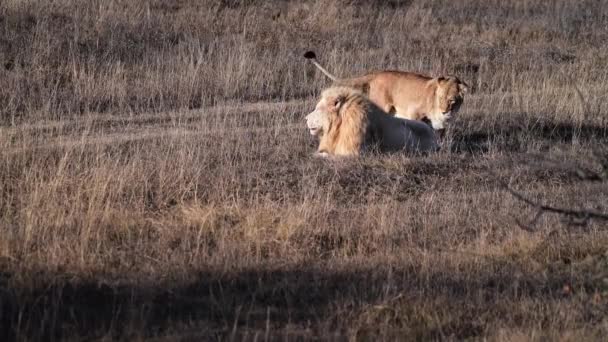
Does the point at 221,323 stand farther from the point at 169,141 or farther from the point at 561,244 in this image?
the point at 169,141

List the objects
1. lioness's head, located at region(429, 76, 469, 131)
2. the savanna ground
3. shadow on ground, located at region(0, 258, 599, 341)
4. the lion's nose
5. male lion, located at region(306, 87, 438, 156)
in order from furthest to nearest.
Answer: the lion's nose → lioness's head, located at region(429, 76, 469, 131) → male lion, located at region(306, 87, 438, 156) → the savanna ground → shadow on ground, located at region(0, 258, 599, 341)

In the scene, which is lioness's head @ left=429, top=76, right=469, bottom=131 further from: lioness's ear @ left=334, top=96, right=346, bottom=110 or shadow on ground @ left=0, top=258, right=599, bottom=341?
shadow on ground @ left=0, top=258, right=599, bottom=341

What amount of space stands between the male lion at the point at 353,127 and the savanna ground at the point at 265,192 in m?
0.31

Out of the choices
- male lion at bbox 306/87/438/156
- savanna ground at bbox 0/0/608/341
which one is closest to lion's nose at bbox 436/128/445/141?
savanna ground at bbox 0/0/608/341

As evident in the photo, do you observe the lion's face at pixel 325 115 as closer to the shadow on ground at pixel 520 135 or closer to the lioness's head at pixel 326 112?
the lioness's head at pixel 326 112

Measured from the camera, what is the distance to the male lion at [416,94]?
12852 mm

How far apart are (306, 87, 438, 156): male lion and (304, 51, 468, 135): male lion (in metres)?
0.90

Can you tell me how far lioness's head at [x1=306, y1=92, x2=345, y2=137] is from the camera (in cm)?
1177

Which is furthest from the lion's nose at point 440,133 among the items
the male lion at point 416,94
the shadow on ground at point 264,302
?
the shadow on ground at point 264,302

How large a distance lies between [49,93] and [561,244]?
8669 mm

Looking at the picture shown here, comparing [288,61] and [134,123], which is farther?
[288,61]

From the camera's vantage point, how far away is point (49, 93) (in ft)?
49.6

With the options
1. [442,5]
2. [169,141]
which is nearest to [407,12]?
[442,5]

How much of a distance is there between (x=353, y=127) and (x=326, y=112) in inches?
14.6
